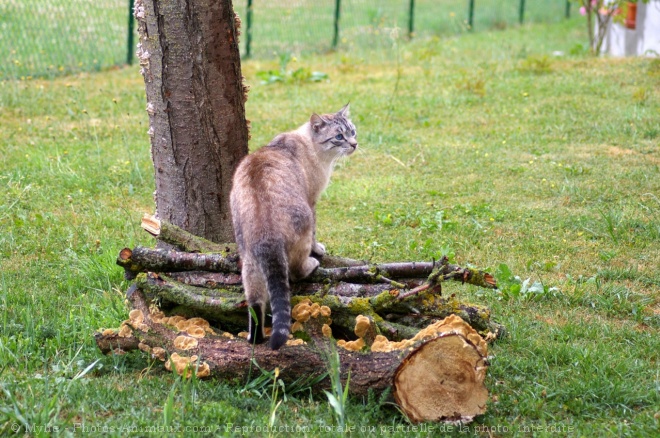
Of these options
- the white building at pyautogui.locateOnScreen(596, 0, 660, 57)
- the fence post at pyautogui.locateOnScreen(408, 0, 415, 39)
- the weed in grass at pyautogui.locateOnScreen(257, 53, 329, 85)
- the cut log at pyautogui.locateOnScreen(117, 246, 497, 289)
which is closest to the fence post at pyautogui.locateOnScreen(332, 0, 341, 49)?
the fence post at pyautogui.locateOnScreen(408, 0, 415, 39)

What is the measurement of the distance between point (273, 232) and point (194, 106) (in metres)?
1.45

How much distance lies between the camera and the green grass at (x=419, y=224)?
13.4 feet

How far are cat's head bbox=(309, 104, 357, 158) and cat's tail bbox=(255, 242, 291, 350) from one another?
85.1 inches

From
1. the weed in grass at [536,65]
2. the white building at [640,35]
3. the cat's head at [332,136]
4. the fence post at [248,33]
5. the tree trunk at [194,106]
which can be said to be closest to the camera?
the tree trunk at [194,106]

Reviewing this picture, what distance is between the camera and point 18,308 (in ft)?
17.1

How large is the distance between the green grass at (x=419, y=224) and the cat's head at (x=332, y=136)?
2.88ft

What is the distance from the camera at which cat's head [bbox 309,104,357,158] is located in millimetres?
6414

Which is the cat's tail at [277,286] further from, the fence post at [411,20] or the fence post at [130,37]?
the fence post at [411,20]

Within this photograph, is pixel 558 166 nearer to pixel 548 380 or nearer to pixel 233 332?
pixel 548 380

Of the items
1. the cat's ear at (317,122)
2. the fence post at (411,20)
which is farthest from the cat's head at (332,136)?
the fence post at (411,20)

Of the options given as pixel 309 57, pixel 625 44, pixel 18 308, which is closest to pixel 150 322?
pixel 18 308

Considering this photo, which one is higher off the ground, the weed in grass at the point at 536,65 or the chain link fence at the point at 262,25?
the chain link fence at the point at 262,25

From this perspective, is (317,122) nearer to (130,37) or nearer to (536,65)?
(536,65)

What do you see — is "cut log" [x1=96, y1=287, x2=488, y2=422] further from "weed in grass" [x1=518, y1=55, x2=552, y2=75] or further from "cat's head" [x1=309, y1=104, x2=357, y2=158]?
"weed in grass" [x1=518, y1=55, x2=552, y2=75]
